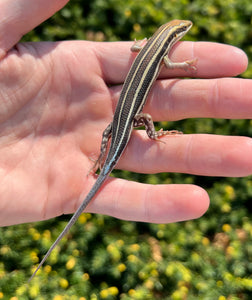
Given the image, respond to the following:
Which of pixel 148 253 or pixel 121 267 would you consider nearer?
pixel 121 267

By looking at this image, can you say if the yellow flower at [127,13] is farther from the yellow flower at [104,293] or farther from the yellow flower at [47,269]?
the yellow flower at [104,293]

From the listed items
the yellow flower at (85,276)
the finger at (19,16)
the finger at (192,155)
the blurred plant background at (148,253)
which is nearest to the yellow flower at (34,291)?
the blurred plant background at (148,253)

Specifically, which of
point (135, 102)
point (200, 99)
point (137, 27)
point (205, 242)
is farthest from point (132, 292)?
point (137, 27)

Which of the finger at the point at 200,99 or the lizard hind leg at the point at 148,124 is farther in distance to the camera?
the lizard hind leg at the point at 148,124

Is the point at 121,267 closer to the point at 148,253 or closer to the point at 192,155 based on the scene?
the point at 148,253

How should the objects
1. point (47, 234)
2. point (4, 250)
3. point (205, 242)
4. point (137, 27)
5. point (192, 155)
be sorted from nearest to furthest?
point (192, 155) → point (4, 250) → point (47, 234) → point (205, 242) → point (137, 27)
